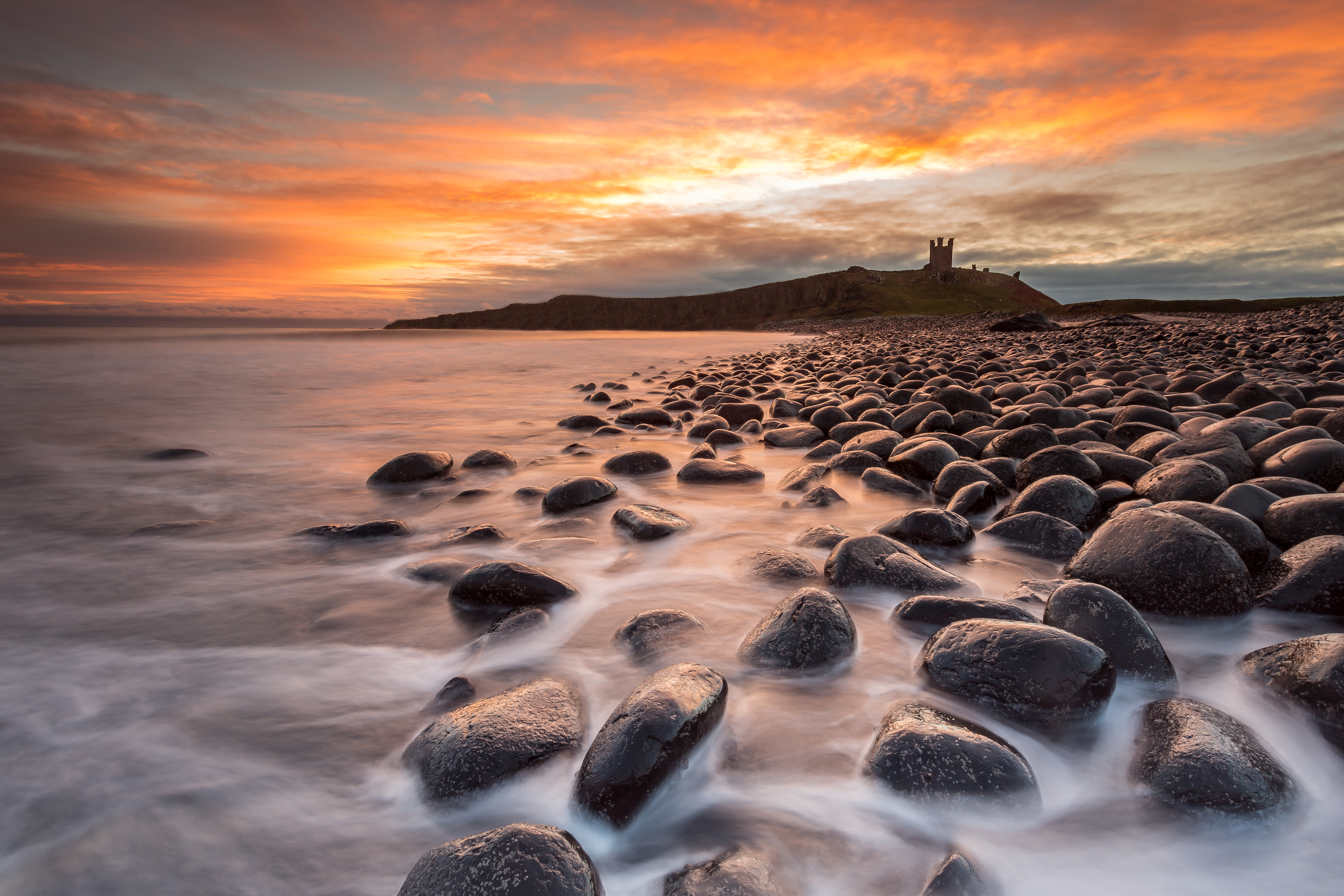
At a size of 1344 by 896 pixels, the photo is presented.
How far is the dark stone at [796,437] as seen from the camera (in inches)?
160

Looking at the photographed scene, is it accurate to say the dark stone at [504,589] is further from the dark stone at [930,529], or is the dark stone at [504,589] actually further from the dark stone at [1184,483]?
the dark stone at [1184,483]

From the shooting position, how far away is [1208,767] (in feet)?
3.51

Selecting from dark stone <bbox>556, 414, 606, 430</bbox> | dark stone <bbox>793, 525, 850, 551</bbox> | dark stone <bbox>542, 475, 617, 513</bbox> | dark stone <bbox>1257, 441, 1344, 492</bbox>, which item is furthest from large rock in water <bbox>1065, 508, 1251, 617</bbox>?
dark stone <bbox>556, 414, 606, 430</bbox>

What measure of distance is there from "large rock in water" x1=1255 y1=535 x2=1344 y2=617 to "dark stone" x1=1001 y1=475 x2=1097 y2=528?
0.61m

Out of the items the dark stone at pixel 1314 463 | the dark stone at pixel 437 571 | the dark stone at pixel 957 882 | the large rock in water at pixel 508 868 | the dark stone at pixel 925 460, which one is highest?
the dark stone at pixel 1314 463

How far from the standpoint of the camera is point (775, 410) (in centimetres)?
516

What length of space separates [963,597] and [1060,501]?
871 millimetres

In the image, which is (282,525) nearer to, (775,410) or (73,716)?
(73,716)

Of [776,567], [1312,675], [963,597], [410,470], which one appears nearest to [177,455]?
[410,470]

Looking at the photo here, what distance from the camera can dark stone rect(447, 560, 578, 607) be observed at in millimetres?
1858

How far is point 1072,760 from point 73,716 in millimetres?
2085

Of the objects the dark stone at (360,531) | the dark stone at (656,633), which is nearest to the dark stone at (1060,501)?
the dark stone at (656,633)

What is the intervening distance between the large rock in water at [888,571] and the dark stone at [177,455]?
394 centimetres

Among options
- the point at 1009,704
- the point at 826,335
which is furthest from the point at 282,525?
the point at 826,335
